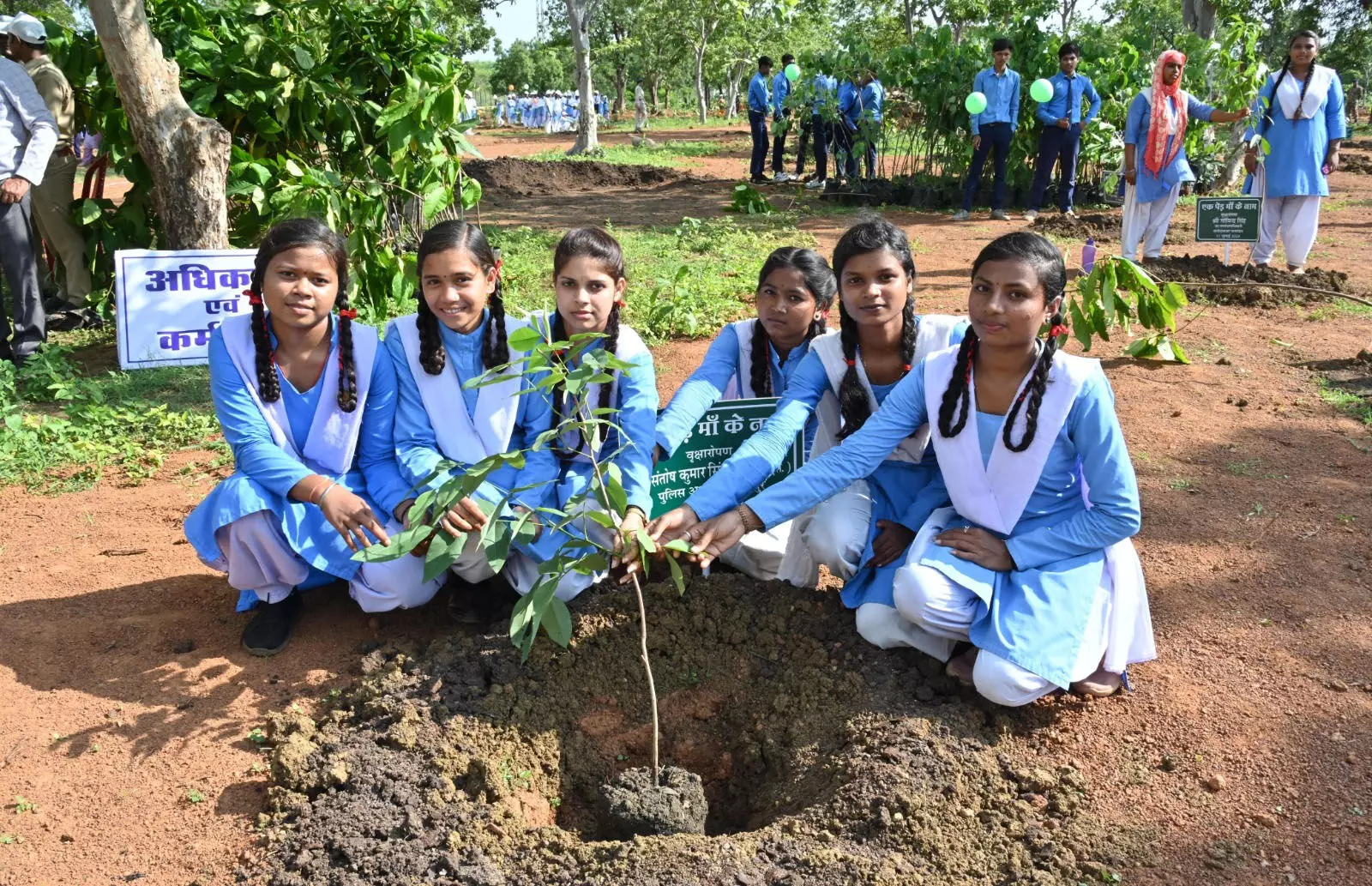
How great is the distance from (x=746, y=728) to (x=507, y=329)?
1387mm

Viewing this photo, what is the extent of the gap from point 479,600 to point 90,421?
2.70 meters

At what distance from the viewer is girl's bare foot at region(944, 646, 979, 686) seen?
2.63 m

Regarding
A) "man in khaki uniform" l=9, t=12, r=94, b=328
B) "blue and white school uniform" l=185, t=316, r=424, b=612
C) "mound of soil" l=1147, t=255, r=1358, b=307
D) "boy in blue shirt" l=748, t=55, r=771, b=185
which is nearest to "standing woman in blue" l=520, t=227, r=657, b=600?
"blue and white school uniform" l=185, t=316, r=424, b=612

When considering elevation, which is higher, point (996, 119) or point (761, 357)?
point (996, 119)

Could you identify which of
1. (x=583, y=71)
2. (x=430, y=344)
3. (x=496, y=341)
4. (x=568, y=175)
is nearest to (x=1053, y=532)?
(x=496, y=341)

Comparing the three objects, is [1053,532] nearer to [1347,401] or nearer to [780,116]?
[1347,401]

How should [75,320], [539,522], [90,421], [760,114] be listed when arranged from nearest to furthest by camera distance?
1. [539,522]
2. [90,421]
3. [75,320]
4. [760,114]

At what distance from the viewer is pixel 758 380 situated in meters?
3.35

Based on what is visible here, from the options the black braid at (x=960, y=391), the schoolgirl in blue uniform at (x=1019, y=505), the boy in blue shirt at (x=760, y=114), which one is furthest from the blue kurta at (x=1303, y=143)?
the boy in blue shirt at (x=760, y=114)

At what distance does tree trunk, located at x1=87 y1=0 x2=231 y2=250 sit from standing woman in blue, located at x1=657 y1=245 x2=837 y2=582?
3418mm

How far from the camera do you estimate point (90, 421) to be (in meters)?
4.73

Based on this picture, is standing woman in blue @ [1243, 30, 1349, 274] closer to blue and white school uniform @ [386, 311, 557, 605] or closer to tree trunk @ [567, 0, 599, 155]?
blue and white school uniform @ [386, 311, 557, 605]

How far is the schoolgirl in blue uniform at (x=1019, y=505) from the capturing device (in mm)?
2510

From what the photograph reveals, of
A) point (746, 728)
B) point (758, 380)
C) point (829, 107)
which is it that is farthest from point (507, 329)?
point (829, 107)
